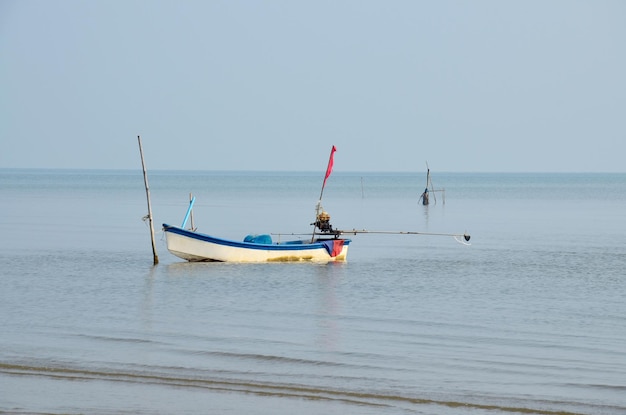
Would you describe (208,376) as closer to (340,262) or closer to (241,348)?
(241,348)

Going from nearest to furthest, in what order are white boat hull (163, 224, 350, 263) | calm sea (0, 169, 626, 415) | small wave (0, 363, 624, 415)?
small wave (0, 363, 624, 415) < calm sea (0, 169, 626, 415) < white boat hull (163, 224, 350, 263)

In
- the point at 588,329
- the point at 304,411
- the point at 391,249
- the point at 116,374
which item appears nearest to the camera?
the point at 304,411

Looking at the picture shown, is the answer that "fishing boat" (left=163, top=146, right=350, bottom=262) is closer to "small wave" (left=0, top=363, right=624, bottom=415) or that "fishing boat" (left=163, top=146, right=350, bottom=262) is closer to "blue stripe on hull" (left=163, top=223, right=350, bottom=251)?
"blue stripe on hull" (left=163, top=223, right=350, bottom=251)

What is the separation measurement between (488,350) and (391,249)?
19.6 metres

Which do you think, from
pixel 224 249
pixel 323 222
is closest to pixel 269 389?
pixel 224 249

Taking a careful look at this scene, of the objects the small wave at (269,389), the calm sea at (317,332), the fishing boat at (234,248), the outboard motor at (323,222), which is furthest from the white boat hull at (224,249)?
the small wave at (269,389)

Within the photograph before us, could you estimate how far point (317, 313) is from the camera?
60.6 feet

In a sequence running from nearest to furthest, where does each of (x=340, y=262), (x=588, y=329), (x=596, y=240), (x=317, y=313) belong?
(x=588, y=329) → (x=317, y=313) → (x=340, y=262) → (x=596, y=240)

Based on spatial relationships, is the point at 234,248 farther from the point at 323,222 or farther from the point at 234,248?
the point at 323,222

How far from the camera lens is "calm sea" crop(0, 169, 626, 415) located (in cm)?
1133

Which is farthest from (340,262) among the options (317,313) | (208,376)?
(208,376)

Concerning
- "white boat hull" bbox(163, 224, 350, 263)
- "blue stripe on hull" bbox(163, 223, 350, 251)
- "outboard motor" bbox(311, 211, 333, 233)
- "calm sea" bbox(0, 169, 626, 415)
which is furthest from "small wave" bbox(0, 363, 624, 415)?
"outboard motor" bbox(311, 211, 333, 233)

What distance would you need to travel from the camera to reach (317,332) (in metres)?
16.2

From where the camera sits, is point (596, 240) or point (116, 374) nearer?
point (116, 374)
